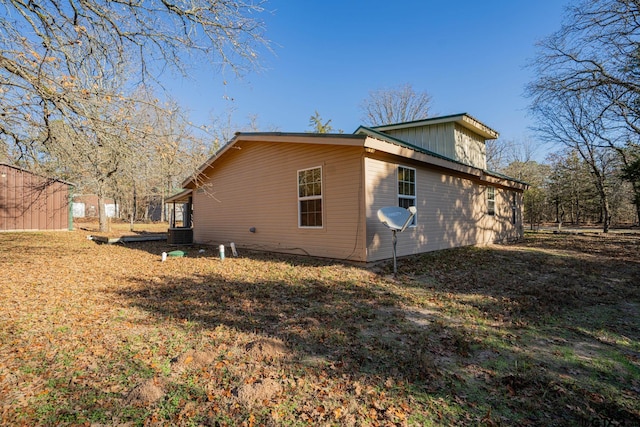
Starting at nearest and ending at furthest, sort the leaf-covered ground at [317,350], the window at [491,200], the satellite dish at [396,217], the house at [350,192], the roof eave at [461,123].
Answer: the leaf-covered ground at [317,350]
the satellite dish at [396,217]
the house at [350,192]
the roof eave at [461,123]
the window at [491,200]

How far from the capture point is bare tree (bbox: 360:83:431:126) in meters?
27.5

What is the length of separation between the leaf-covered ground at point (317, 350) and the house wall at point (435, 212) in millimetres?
1721

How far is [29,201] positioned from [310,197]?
53.6ft

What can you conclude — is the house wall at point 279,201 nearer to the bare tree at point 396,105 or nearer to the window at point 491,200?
the window at point 491,200

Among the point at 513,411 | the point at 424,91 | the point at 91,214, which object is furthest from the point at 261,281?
the point at 91,214

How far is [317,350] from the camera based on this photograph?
3146 millimetres

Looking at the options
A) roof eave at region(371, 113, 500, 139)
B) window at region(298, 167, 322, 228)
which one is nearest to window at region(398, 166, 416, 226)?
window at region(298, 167, 322, 228)

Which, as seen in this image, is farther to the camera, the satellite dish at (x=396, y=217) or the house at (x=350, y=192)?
the house at (x=350, y=192)

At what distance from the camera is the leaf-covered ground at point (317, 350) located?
2.21 meters

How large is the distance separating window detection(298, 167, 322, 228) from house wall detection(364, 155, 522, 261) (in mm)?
1557

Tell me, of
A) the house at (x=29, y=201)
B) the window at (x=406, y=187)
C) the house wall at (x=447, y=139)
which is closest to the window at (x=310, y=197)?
the window at (x=406, y=187)

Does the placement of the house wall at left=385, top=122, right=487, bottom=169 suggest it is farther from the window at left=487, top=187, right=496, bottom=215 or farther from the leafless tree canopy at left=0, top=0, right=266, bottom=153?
the leafless tree canopy at left=0, top=0, right=266, bottom=153

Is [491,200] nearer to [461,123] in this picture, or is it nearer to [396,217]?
[461,123]

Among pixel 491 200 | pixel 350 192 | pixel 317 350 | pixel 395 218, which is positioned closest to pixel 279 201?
pixel 350 192
